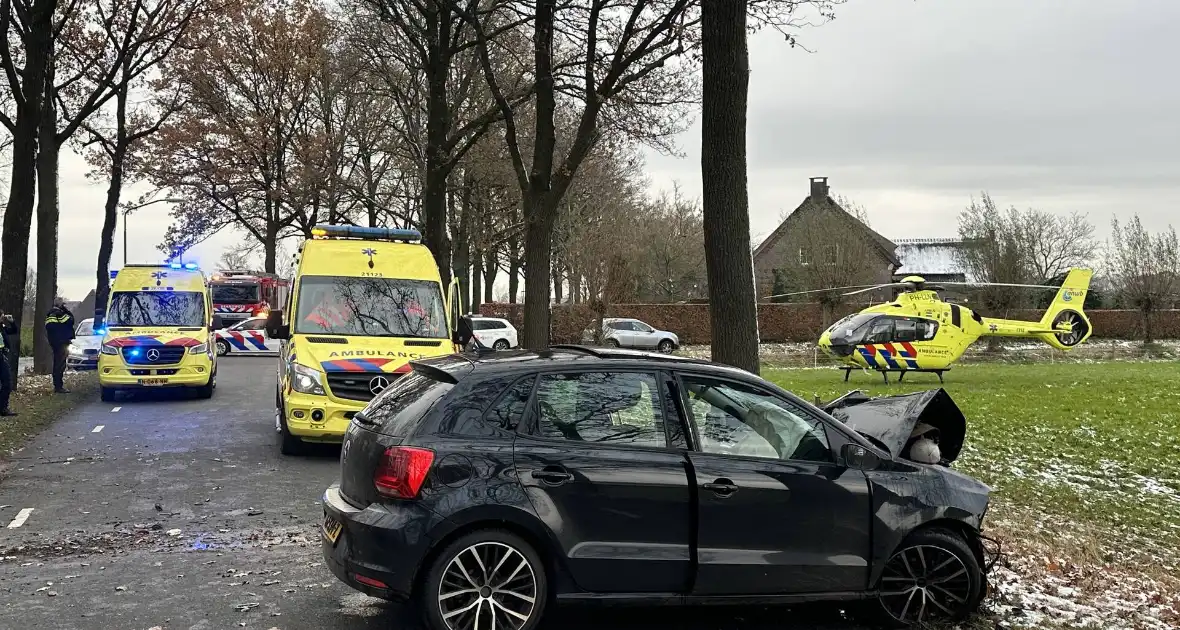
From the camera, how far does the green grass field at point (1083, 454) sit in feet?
31.2

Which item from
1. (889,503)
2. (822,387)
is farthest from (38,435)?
(822,387)

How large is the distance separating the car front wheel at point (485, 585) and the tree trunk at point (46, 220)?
2033 cm

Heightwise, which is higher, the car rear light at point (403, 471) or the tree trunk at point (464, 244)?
the tree trunk at point (464, 244)

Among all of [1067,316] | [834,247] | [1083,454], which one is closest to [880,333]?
[1067,316]

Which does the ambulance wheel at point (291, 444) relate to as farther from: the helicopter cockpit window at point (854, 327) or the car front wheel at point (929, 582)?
the helicopter cockpit window at point (854, 327)

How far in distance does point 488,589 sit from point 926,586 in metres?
2.64

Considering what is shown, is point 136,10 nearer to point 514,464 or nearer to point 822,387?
point 822,387

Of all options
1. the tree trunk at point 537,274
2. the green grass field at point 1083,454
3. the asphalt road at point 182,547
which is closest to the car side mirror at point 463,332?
the asphalt road at point 182,547

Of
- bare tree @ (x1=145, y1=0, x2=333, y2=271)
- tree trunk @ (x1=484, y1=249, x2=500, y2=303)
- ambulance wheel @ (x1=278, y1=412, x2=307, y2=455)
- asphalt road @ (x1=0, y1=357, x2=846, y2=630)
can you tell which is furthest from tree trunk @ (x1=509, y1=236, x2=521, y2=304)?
asphalt road @ (x1=0, y1=357, x2=846, y2=630)

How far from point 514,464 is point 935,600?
2.70 m

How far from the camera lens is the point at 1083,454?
530 inches

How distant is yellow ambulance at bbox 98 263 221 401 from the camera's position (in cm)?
1795

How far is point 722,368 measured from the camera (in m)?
6.16

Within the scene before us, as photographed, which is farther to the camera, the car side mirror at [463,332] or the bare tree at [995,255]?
the bare tree at [995,255]
